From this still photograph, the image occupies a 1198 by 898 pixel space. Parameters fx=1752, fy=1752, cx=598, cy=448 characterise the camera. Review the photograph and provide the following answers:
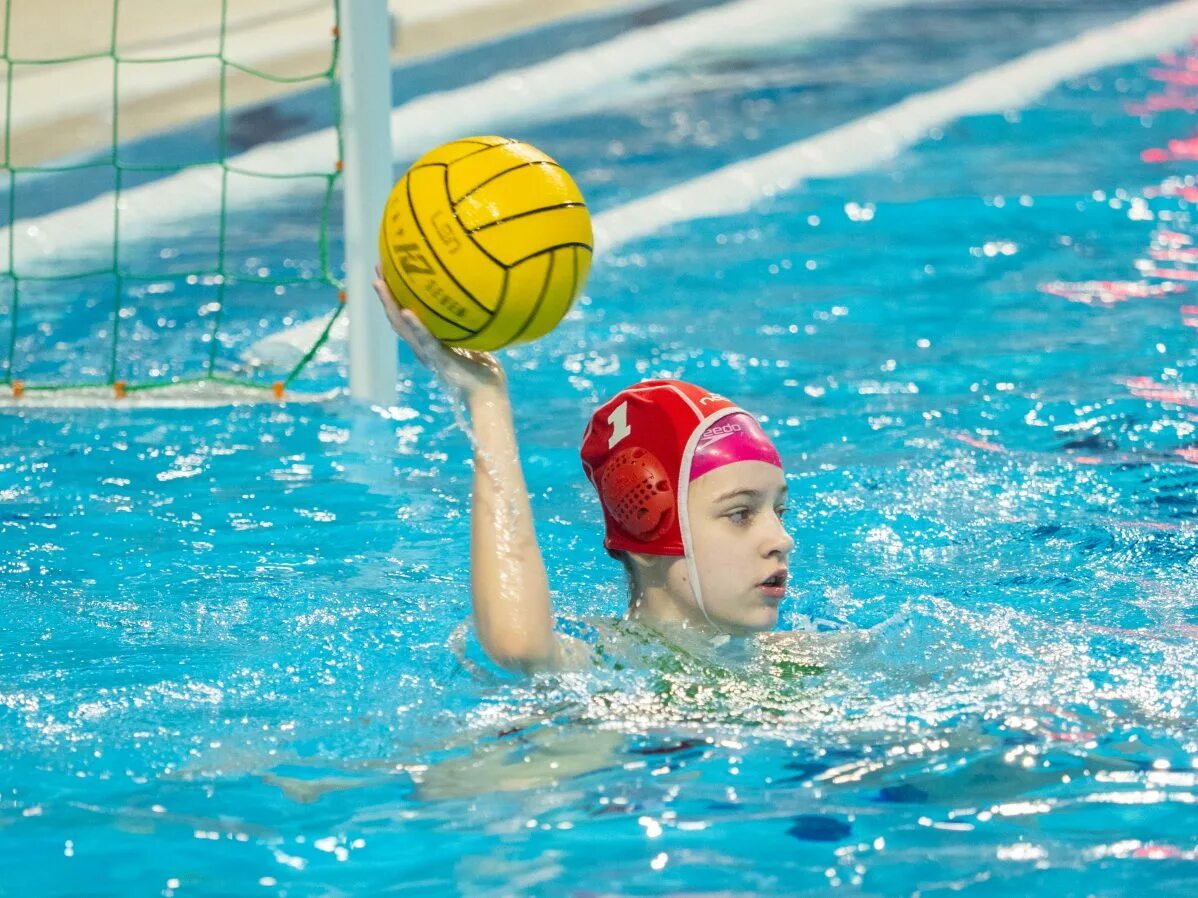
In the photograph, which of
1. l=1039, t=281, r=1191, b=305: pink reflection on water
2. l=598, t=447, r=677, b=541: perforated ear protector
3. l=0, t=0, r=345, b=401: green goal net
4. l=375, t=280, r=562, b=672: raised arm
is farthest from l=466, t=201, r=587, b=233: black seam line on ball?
l=1039, t=281, r=1191, b=305: pink reflection on water

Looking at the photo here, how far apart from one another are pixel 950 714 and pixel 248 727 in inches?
51.3

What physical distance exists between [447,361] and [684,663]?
76cm

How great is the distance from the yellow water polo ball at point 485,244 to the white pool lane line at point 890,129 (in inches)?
159

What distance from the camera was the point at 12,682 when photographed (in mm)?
3432

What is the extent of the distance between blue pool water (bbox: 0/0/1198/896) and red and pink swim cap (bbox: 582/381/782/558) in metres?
0.25

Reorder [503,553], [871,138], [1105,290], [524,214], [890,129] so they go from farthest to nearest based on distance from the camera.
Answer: [890,129] < [871,138] < [1105,290] < [524,214] < [503,553]

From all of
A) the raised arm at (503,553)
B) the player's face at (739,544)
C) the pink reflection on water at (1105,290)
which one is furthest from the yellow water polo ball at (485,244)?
the pink reflection on water at (1105,290)

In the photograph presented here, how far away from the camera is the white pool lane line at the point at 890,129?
771cm

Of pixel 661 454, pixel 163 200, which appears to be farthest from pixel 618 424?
pixel 163 200

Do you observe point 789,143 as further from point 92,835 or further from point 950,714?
point 92,835

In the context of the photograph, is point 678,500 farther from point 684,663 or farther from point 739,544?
point 684,663

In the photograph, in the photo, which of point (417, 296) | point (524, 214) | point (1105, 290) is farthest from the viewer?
point (1105, 290)

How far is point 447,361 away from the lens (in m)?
2.95

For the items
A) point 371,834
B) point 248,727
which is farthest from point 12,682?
point 371,834
